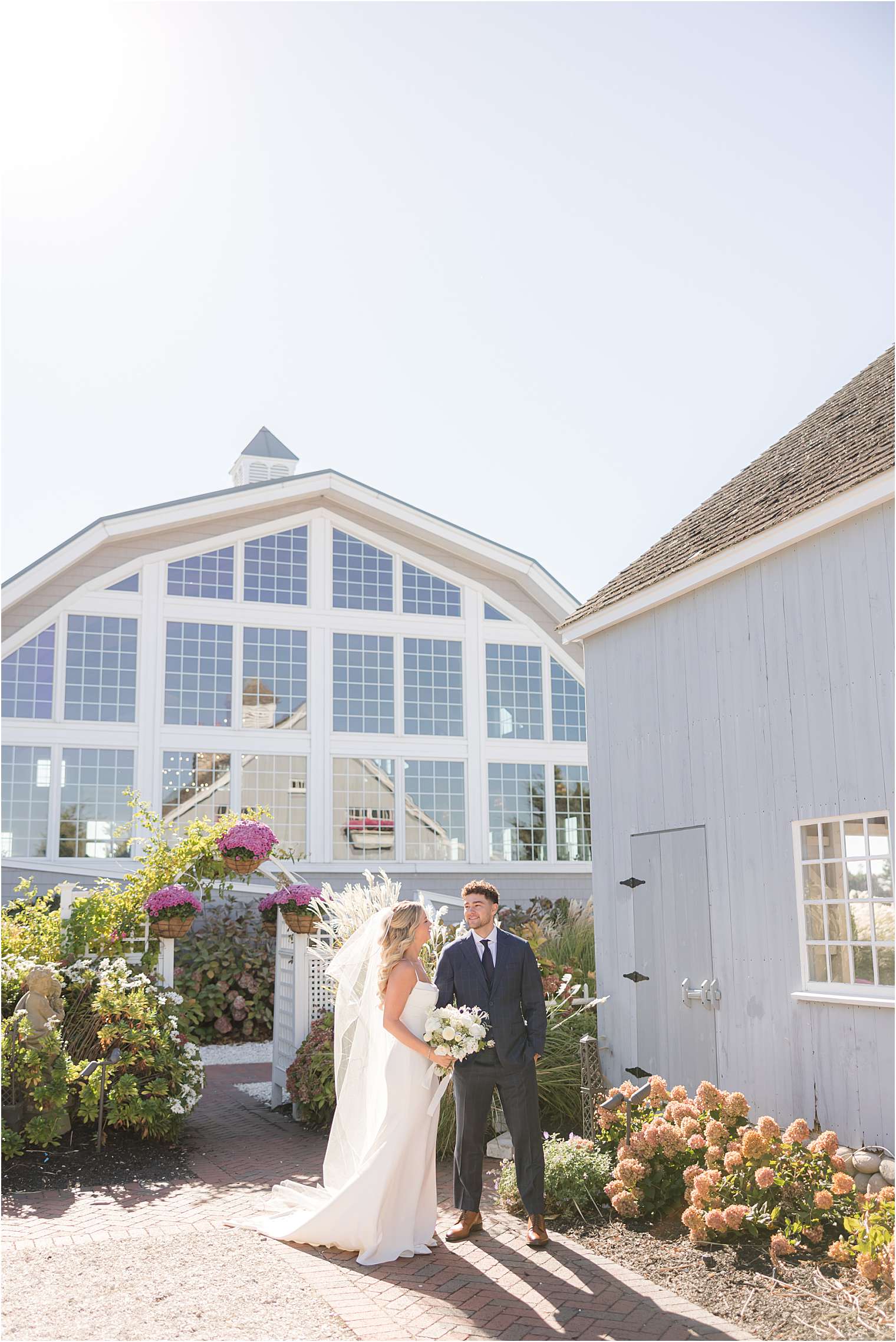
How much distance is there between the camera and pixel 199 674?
16.7 metres

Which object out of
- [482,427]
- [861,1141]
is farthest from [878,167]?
[861,1141]

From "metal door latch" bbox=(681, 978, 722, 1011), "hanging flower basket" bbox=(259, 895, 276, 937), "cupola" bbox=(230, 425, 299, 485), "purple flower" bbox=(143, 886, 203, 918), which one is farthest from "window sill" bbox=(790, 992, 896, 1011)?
"cupola" bbox=(230, 425, 299, 485)

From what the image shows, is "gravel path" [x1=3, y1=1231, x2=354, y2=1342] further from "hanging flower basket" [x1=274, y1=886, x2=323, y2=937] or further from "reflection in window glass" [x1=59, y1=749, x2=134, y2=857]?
"reflection in window glass" [x1=59, y1=749, x2=134, y2=857]

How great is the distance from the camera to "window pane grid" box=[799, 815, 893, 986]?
6.36 meters

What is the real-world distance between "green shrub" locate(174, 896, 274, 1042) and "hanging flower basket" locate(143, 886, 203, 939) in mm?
4670

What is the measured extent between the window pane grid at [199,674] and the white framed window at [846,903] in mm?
11328

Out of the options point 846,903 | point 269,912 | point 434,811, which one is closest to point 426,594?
point 434,811

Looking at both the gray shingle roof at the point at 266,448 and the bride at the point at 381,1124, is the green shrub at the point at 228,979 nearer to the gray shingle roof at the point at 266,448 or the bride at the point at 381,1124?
the bride at the point at 381,1124

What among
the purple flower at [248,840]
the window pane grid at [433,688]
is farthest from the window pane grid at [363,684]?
the purple flower at [248,840]

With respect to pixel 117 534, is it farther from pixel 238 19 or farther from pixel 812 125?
pixel 812 125

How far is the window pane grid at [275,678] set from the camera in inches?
663

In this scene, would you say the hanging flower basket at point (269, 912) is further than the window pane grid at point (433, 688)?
No

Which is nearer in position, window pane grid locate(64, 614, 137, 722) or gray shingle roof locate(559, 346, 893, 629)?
gray shingle roof locate(559, 346, 893, 629)

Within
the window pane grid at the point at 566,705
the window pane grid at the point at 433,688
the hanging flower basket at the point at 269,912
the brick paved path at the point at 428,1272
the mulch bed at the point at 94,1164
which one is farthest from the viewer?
the window pane grid at the point at 566,705
